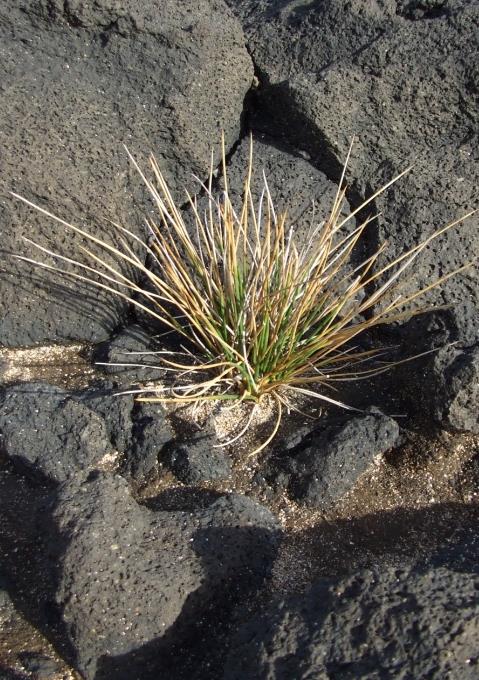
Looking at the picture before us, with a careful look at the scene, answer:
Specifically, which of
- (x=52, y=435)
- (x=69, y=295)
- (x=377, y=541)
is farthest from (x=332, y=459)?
(x=69, y=295)

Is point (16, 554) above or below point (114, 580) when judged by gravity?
below

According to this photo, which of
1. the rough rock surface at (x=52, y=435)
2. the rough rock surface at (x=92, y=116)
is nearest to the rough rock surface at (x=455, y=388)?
the rough rock surface at (x=52, y=435)

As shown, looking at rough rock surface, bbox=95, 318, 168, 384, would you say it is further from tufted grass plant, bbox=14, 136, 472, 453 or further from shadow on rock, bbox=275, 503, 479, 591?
shadow on rock, bbox=275, 503, 479, 591

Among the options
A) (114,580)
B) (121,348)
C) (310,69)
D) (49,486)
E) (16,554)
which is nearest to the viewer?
(114,580)

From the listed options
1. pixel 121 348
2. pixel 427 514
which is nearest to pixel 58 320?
pixel 121 348

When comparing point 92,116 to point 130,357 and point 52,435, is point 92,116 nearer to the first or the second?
point 130,357

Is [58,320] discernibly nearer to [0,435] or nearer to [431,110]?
[0,435]
